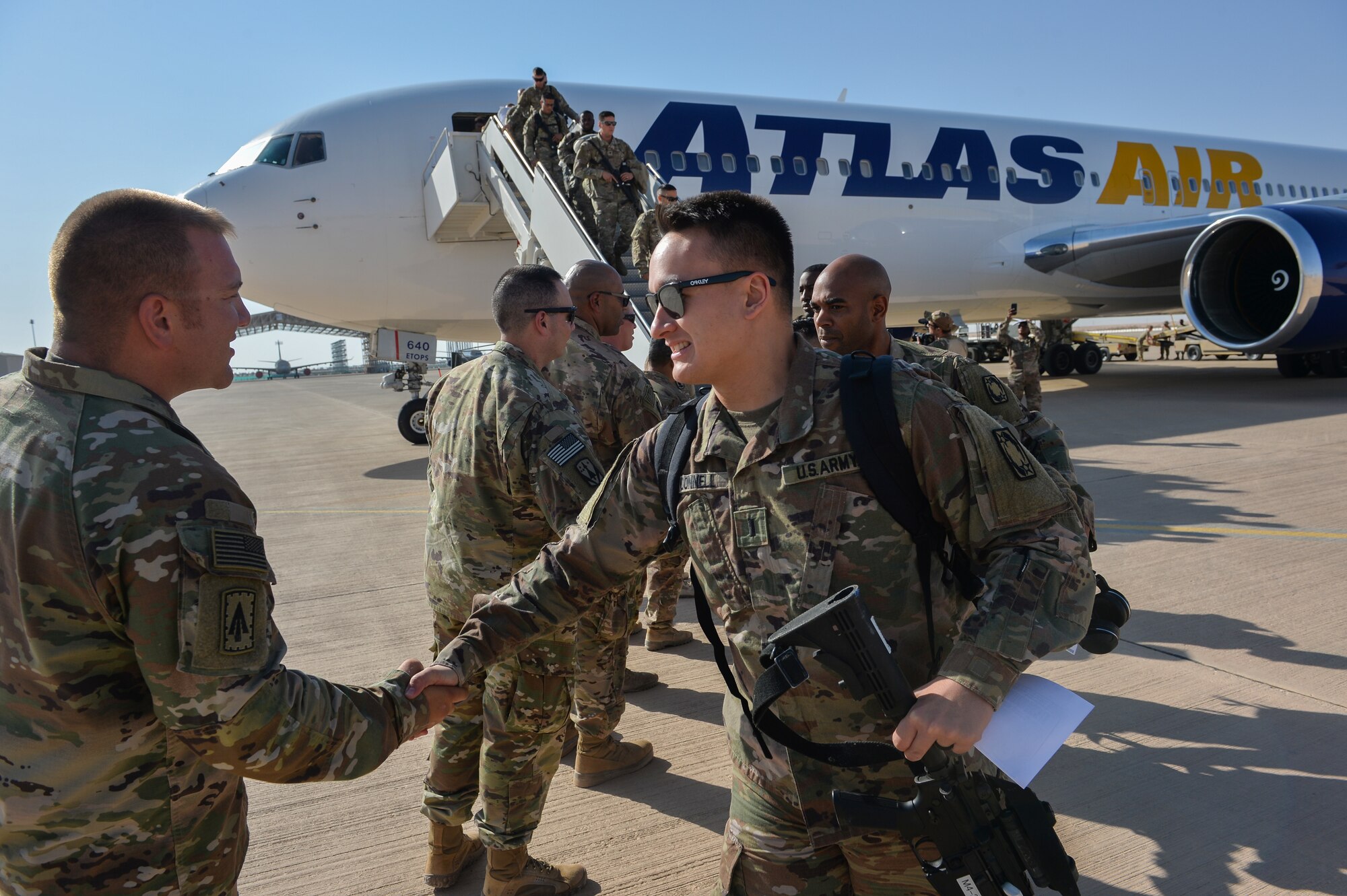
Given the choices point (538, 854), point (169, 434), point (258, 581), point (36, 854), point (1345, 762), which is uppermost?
point (169, 434)

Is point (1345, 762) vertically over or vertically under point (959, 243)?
under

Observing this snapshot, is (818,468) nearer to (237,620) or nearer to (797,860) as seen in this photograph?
(797,860)

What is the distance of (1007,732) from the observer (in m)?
1.36

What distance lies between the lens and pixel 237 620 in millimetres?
1391

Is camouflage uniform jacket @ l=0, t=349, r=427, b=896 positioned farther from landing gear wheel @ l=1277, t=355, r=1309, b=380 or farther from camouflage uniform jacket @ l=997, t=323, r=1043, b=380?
landing gear wheel @ l=1277, t=355, r=1309, b=380

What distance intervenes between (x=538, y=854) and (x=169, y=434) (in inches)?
79.2

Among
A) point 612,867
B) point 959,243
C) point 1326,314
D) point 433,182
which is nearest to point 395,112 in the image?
point 433,182

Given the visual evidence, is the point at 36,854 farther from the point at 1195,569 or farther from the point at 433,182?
the point at 433,182

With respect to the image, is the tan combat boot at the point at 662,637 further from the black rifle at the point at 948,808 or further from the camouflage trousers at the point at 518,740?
the black rifle at the point at 948,808

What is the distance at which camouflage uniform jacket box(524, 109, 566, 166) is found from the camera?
30.0 ft

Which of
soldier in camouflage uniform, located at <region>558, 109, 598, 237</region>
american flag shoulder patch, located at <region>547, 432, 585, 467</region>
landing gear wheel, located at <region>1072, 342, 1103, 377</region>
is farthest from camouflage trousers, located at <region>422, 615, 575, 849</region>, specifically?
landing gear wheel, located at <region>1072, 342, 1103, 377</region>

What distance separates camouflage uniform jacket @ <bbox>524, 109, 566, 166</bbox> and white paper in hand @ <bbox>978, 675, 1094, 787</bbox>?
28.1 feet

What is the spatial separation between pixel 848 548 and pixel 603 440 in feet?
7.68

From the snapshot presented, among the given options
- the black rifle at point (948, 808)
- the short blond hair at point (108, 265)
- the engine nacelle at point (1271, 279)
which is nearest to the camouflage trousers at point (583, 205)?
the short blond hair at point (108, 265)
